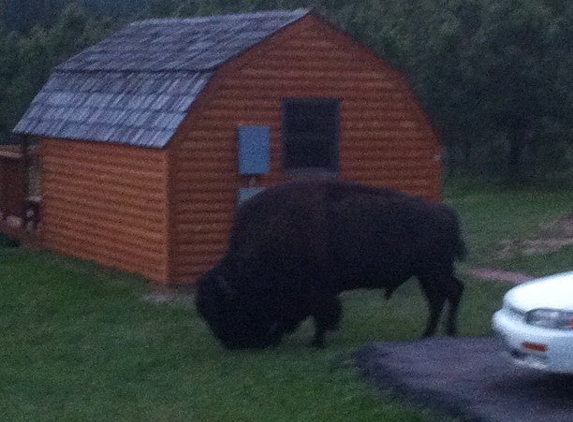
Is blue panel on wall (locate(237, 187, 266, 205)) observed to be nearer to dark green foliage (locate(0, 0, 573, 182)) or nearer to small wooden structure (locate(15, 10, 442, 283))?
small wooden structure (locate(15, 10, 442, 283))

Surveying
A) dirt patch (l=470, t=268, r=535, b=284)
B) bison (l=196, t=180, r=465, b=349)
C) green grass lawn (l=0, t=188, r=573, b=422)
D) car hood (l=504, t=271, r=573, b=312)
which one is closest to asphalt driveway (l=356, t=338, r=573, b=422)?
green grass lawn (l=0, t=188, r=573, b=422)

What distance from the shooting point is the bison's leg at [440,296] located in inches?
523

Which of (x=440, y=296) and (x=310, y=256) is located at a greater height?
(x=310, y=256)

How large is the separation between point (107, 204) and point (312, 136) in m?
3.14

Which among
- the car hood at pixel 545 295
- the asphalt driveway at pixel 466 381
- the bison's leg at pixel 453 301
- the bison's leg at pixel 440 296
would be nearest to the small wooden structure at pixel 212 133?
the bison's leg at pixel 440 296

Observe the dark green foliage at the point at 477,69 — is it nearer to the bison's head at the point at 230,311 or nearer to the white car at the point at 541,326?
the bison's head at the point at 230,311

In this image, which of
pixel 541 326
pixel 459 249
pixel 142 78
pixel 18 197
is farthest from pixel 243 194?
pixel 541 326

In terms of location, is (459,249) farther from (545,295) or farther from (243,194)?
(243,194)

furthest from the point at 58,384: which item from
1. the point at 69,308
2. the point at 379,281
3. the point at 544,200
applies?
the point at 544,200

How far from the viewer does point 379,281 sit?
42.9 ft

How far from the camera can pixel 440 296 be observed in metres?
13.4

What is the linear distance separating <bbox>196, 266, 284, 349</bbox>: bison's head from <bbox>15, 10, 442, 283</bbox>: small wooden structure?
14.6 feet

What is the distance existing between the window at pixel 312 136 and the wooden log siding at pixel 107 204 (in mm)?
2017

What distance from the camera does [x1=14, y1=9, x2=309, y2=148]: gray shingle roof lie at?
1745 centimetres
